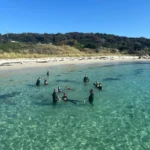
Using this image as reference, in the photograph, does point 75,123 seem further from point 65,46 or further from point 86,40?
point 86,40

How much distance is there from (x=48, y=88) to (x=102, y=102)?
37.5 ft

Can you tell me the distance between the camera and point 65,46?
121m

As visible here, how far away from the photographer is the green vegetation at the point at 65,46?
9775 centimetres

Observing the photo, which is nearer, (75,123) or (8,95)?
(75,123)

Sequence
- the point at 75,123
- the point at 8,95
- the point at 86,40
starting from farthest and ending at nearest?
the point at 86,40 → the point at 8,95 → the point at 75,123

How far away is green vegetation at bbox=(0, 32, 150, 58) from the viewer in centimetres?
9775

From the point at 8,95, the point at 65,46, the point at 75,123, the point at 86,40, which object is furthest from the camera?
the point at 86,40

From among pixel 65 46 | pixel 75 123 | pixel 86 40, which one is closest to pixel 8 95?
pixel 75 123

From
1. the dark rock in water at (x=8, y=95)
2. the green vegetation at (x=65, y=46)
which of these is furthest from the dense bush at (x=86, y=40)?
the dark rock in water at (x=8, y=95)

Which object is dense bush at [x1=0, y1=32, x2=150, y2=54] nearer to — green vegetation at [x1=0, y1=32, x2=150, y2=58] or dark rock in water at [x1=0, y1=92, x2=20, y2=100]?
green vegetation at [x1=0, y1=32, x2=150, y2=58]

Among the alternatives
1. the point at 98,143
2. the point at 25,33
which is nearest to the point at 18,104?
the point at 98,143

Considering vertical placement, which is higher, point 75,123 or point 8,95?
point 8,95

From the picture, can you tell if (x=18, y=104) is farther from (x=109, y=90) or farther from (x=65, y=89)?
(x=109, y=90)

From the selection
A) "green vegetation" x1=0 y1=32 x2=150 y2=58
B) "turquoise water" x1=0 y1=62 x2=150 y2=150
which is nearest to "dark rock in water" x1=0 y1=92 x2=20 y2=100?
"turquoise water" x1=0 y1=62 x2=150 y2=150
